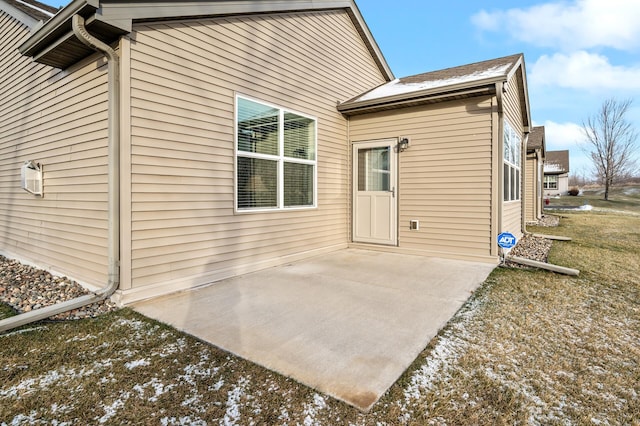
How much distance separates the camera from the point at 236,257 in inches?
174

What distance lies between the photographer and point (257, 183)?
4.69 metres

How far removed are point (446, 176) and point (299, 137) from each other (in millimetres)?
2576

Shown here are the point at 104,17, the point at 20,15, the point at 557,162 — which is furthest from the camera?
the point at 557,162

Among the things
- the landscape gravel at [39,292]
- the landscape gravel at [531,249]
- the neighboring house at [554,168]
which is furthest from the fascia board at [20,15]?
the neighboring house at [554,168]

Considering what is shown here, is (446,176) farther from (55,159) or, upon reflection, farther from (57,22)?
(55,159)

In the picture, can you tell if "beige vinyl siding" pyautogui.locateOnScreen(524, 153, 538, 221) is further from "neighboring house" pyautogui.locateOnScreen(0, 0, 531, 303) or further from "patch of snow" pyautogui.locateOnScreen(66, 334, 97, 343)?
"patch of snow" pyautogui.locateOnScreen(66, 334, 97, 343)

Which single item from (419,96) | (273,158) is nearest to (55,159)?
(273,158)

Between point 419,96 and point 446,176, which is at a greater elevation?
point 419,96

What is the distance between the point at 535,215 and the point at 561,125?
1098 inches

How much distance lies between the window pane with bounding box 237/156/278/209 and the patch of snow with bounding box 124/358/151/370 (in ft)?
8.04

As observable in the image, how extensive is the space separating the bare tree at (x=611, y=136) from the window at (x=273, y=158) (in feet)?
89.1

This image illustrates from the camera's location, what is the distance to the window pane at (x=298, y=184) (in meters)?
5.21

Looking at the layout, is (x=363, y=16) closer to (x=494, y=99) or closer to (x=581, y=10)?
(x=494, y=99)

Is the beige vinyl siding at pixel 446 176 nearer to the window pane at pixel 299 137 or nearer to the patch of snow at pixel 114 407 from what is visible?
the window pane at pixel 299 137
